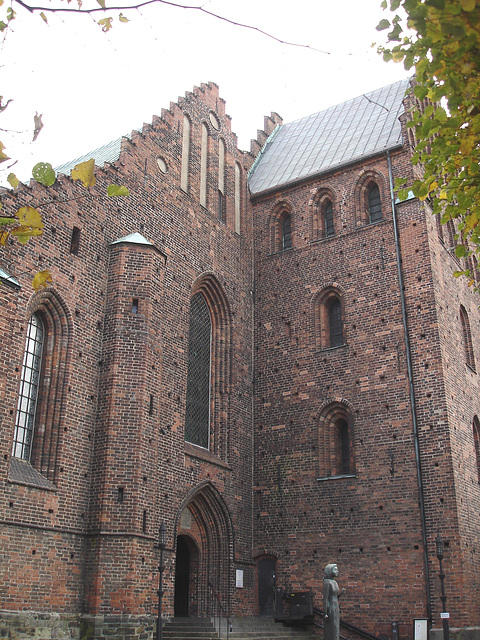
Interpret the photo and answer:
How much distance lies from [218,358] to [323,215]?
5.81 meters

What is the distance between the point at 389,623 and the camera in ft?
53.7

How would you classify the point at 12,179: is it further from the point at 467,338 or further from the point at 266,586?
the point at 467,338

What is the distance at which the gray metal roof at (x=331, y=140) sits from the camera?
22219 millimetres

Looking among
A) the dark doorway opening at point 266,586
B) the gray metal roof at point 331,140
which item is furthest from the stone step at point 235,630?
the gray metal roof at point 331,140

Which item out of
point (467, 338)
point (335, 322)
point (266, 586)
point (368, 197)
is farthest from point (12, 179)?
point (467, 338)

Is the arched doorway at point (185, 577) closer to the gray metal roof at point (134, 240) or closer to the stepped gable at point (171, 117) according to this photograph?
the gray metal roof at point (134, 240)

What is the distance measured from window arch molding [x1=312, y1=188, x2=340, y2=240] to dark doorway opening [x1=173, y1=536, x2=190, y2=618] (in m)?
9.80

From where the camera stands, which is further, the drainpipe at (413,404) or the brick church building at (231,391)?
the drainpipe at (413,404)

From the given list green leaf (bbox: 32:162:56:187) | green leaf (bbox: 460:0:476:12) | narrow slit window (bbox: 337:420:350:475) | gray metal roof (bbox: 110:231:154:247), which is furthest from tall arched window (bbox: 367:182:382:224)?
green leaf (bbox: 32:162:56:187)

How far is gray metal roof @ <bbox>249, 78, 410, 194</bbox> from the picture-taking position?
22219 millimetres

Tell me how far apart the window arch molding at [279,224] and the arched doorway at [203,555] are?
8.31 m

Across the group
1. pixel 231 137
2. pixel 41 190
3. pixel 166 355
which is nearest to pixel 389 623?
pixel 166 355

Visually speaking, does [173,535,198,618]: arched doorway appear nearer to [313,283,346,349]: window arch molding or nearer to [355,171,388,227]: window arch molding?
[313,283,346,349]: window arch molding

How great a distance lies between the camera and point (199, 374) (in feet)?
63.2
